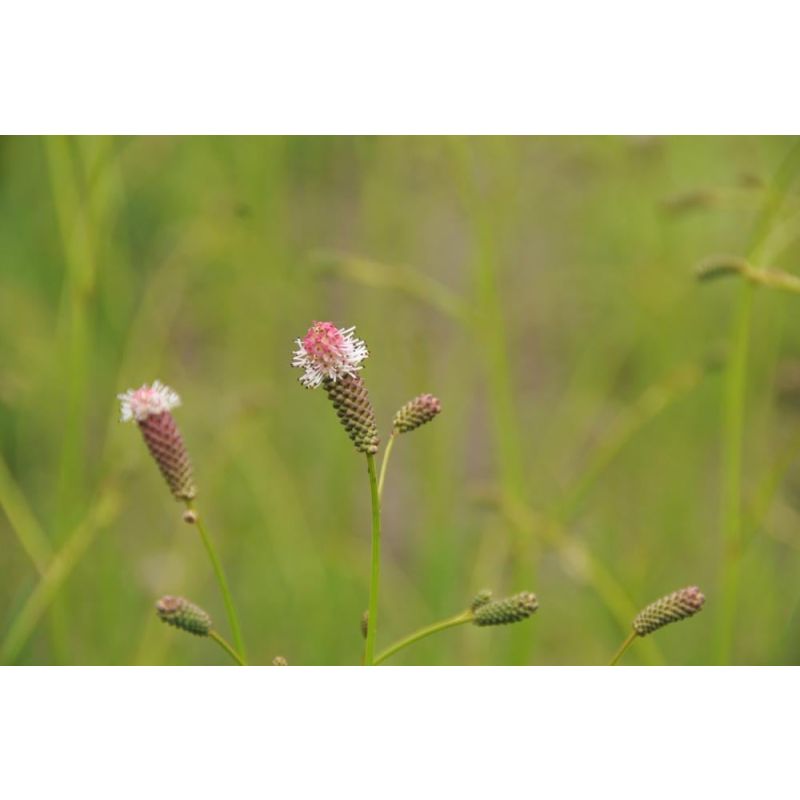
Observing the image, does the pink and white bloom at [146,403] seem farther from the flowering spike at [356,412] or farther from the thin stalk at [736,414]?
the thin stalk at [736,414]

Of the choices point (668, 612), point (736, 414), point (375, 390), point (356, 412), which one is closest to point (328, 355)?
point (356, 412)

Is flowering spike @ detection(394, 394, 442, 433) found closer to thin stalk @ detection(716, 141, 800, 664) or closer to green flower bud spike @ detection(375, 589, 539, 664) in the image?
green flower bud spike @ detection(375, 589, 539, 664)

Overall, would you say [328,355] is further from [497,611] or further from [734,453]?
[734,453]

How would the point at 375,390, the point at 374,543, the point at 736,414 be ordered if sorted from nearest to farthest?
1. the point at 374,543
2. the point at 736,414
3. the point at 375,390

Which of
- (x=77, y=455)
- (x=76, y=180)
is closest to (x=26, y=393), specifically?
(x=77, y=455)

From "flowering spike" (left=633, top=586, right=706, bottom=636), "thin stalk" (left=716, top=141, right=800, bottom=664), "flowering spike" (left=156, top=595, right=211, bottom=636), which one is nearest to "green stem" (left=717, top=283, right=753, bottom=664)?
"thin stalk" (left=716, top=141, right=800, bottom=664)

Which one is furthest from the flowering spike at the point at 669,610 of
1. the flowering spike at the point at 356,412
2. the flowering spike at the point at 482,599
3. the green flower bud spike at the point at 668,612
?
the flowering spike at the point at 356,412
